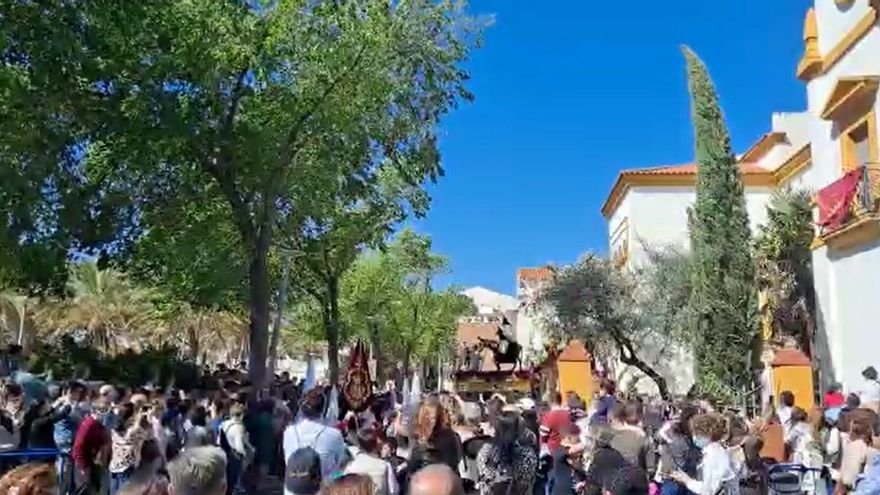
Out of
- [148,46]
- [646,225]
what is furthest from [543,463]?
[646,225]

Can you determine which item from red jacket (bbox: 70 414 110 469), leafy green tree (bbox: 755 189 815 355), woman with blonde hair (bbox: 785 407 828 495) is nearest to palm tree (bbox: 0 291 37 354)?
leafy green tree (bbox: 755 189 815 355)

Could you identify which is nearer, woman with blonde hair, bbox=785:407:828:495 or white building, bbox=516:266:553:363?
woman with blonde hair, bbox=785:407:828:495

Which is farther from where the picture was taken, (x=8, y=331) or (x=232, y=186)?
(x=8, y=331)

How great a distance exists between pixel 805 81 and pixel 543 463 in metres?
17.9

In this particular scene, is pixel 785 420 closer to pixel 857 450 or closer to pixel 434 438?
pixel 857 450

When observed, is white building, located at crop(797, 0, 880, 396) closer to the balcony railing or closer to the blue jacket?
the balcony railing

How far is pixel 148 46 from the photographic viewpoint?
70.4ft

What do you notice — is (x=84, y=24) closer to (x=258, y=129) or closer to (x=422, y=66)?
(x=258, y=129)

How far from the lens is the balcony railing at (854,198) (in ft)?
66.7

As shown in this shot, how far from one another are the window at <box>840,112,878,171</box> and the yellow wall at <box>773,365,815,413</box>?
4508mm

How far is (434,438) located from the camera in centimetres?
694

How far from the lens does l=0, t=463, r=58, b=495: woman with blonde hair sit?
3703 millimetres

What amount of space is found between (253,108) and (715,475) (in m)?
17.5

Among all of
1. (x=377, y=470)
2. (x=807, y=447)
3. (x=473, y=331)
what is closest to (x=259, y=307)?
(x=807, y=447)
